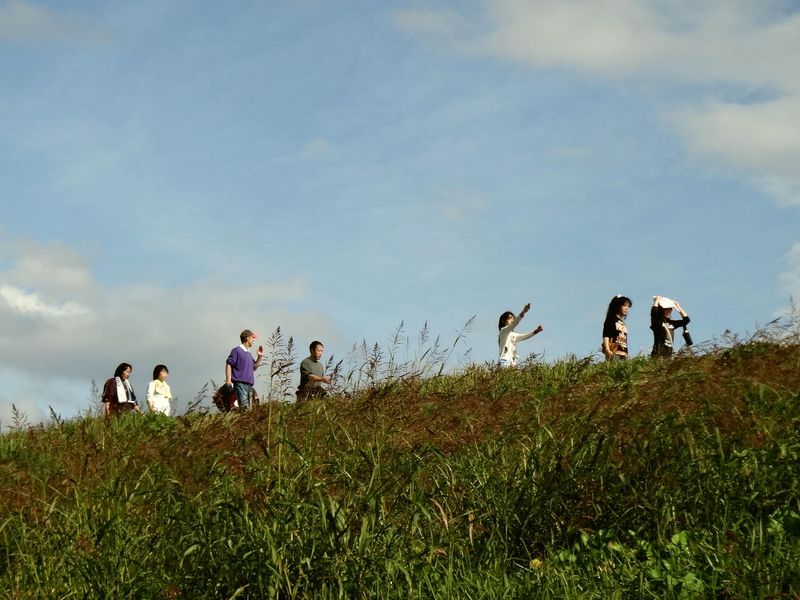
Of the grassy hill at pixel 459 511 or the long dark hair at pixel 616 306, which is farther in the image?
the long dark hair at pixel 616 306

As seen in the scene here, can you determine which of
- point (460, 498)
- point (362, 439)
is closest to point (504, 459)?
point (460, 498)

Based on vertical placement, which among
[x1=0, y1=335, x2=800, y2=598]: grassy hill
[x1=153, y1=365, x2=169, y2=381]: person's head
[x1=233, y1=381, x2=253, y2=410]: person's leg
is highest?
[x1=153, y1=365, x2=169, y2=381]: person's head

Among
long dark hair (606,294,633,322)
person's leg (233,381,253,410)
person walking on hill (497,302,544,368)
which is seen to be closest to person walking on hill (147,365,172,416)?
person's leg (233,381,253,410)

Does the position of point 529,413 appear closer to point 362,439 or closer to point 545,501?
point 362,439

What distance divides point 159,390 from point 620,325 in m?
8.00

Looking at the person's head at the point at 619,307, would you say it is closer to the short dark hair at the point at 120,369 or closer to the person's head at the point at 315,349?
the person's head at the point at 315,349

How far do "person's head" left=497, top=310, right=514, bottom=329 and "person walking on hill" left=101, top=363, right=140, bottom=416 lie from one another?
21.2 feet

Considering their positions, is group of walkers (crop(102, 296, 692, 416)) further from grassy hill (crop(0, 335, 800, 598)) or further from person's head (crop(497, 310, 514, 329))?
grassy hill (crop(0, 335, 800, 598))

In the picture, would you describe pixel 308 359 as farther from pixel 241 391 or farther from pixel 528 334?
pixel 528 334

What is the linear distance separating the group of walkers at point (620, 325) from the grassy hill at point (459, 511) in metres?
Result: 7.81

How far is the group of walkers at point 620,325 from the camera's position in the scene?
1527 centimetres

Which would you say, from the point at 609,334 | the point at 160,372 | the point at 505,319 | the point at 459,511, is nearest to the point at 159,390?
the point at 160,372

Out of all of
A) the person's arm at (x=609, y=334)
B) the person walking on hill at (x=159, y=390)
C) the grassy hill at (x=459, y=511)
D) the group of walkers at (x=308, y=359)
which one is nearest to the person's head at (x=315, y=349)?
the group of walkers at (x=308, y=359)

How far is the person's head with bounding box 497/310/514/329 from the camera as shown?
16.2m
